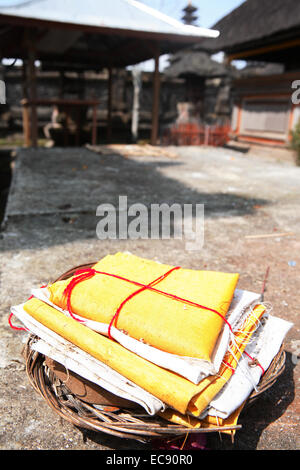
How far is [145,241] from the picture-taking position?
3.61 m

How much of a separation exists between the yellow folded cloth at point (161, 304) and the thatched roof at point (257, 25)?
8.99m

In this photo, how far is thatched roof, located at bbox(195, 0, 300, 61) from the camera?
9039mm

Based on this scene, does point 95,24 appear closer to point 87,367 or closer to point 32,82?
point 32,82

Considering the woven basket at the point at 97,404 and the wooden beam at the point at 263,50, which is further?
the wooden beam at the point at 263,50

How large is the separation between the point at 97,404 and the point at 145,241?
7.36 ft

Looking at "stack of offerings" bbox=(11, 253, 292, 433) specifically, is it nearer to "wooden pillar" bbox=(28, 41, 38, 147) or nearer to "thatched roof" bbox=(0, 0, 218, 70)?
"thatched roof" bbox=(0, 0, 218, 70)

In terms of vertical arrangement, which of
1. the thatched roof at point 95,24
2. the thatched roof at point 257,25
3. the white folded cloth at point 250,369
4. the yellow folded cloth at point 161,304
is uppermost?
the thatched roof at point 257,25

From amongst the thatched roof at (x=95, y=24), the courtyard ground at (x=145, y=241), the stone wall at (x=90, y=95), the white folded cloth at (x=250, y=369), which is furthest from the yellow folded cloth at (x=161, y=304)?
the stone wall at (x=90, y=95)

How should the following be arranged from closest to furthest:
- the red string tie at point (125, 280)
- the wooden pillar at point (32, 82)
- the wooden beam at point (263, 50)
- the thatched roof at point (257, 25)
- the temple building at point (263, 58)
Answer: the red string tie at point (125, 280), the wooden pillar at point (32, 82), the thatched roof at point (257, 25), the temple building at point (263, 58), the wooden beam at point (263, 50)

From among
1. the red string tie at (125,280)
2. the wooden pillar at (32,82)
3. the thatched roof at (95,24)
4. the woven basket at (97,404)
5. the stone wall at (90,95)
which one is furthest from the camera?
the stone wall at (90,95)

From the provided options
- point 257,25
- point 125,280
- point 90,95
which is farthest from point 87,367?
point 90,95

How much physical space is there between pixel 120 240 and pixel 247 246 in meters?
1.22

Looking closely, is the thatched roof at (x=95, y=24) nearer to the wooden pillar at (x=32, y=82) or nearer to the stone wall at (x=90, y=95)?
the wooden pillar at (x=32, y=82)

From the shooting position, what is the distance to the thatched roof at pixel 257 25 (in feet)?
29.7
